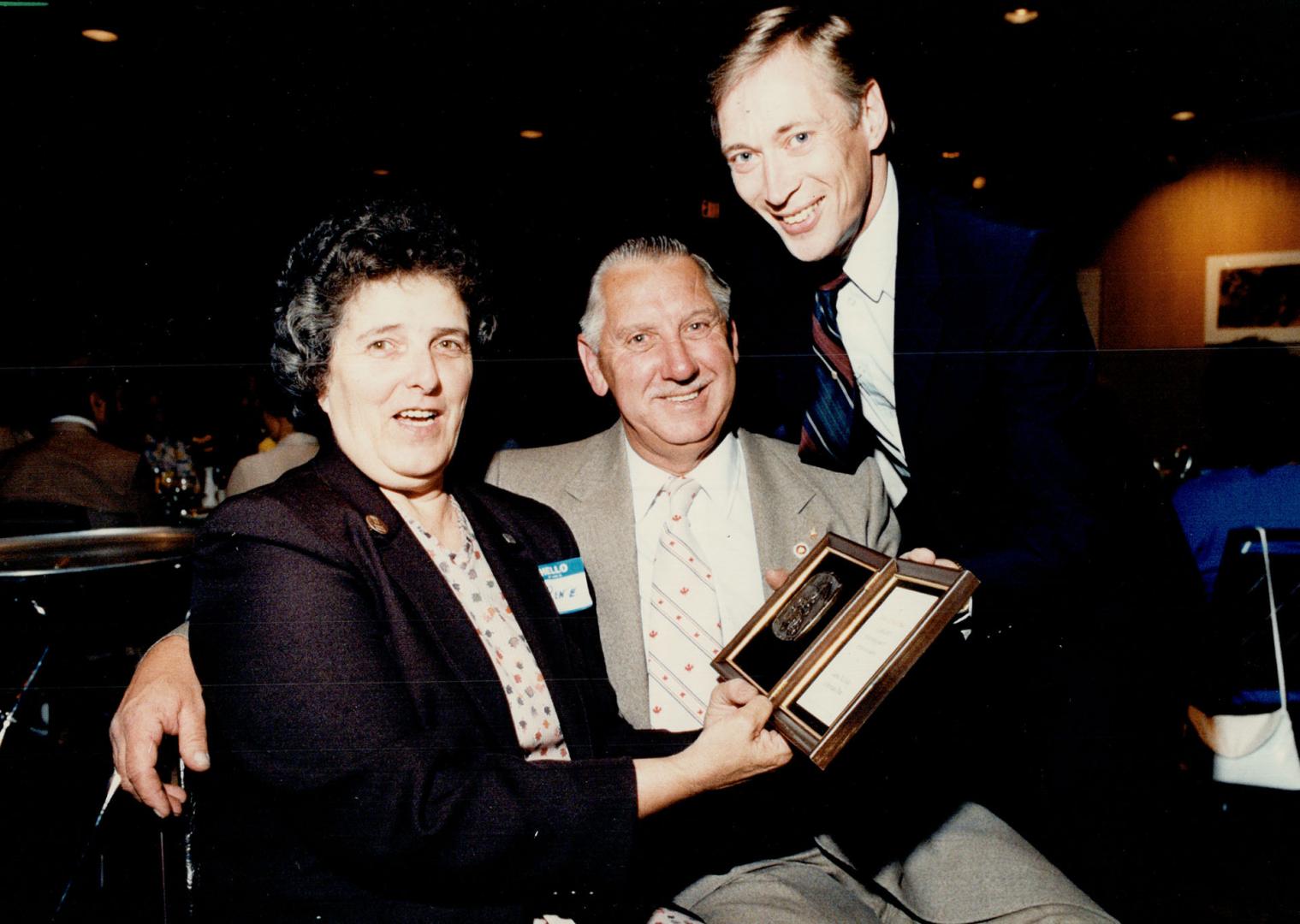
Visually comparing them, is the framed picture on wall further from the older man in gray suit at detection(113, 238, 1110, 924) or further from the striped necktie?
the older man in gray suit at detection(113, 238, 1110, 924)

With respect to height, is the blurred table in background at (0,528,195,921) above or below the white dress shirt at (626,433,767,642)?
below

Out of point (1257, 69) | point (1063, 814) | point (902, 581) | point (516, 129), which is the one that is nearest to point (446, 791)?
point (902, 581)

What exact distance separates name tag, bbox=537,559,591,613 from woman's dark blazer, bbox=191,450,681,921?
381 mm

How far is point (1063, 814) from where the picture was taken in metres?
2.16

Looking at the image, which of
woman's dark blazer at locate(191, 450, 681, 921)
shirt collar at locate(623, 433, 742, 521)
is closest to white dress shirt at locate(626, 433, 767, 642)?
shirt collar at locate(623, 433, 742, 521)

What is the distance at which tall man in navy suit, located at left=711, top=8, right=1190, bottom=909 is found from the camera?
6.72 feet

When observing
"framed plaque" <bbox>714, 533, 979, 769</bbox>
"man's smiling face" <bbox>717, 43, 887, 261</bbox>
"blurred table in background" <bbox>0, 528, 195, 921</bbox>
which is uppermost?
"man's smiling face" <bbox>717, 43, 887, 261</bbox>

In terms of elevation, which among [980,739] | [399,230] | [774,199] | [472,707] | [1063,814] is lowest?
[1063,814]

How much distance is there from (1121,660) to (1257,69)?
1728 millimetres

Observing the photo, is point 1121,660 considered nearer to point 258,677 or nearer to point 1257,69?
point 1257,69

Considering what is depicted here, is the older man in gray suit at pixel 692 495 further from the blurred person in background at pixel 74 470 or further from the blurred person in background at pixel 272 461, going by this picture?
the blurred person in background at pixel 74 470

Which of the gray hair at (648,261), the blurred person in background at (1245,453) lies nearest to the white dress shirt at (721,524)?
the gray hair at (648,261)

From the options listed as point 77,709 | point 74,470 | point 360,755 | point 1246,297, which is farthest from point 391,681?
point 1246,297

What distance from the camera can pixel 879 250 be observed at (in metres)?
2.23
